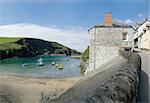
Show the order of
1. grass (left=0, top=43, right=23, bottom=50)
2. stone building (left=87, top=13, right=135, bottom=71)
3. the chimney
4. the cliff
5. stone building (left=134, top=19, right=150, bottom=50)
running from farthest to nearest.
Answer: the cliff < grass (left=0, top=43, right=23, bottom=50) < stone building (left=134, top=19, right=150, bottom=50) < the chimney < stone building (left=87, top=13, right=135, bottom=71)

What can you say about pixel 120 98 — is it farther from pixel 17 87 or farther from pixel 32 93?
pixel 17 87

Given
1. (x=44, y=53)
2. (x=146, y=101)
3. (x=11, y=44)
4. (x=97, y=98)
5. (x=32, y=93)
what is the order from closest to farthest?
1. (x=97, y=98)
2. (x=146, y=101)
3. (x=32, y=93)
4. (x=11, y=44)
5. (x=44, y=53)

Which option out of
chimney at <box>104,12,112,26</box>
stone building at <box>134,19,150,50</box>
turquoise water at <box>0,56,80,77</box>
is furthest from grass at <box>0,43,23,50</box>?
chimney at <box>104,12,112,26</box>

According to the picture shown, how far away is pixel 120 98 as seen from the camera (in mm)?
3867

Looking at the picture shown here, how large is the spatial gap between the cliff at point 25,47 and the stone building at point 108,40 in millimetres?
75366

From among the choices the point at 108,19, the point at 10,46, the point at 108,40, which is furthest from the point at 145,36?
the point at 10,46

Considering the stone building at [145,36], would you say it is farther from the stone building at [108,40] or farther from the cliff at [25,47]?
the cliff at [25,47]

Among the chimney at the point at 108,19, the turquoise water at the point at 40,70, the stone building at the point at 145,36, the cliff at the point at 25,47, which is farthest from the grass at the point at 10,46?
the chimney at the point at 108,19

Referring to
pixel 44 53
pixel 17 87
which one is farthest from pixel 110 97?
pixel 44 53

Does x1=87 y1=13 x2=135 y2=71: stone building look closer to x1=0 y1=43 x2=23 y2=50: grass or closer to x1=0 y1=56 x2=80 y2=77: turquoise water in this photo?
x1=0 y1=56 x2=80 y2=77: turquoise water

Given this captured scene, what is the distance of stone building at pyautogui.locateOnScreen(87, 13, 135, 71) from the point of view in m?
25.1

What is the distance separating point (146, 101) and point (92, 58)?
1911 cm

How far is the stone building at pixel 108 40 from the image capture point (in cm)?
2509

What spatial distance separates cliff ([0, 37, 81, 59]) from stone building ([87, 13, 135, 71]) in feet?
247
